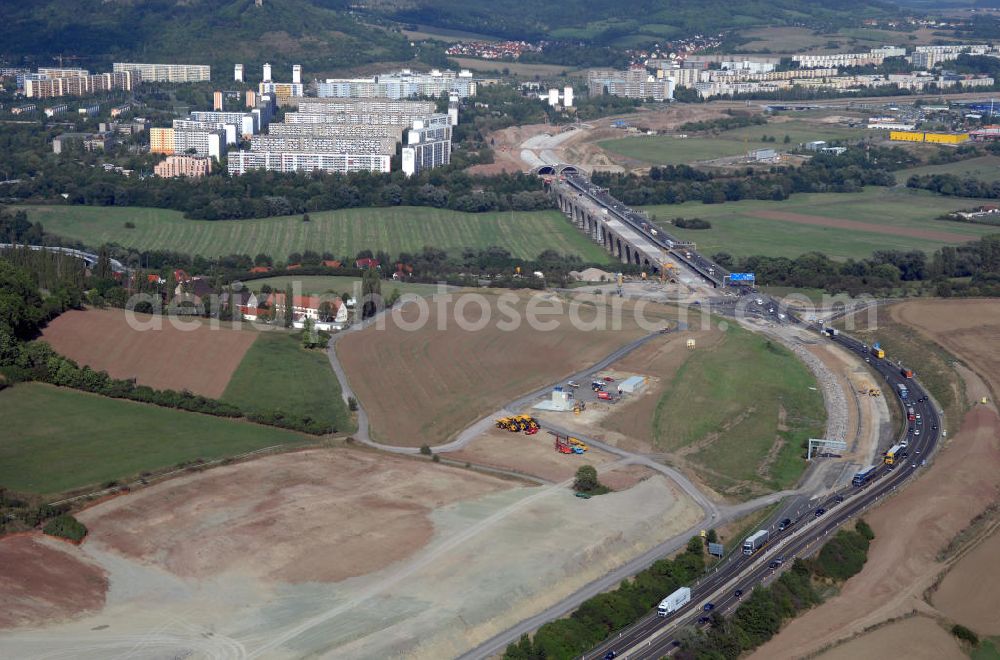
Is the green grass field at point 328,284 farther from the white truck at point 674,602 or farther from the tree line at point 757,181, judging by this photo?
the white truck at point 674,602

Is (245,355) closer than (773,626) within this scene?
No

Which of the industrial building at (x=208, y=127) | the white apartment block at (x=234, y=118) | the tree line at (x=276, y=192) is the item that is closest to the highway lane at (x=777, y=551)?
the tree line at (x=276, y=192)

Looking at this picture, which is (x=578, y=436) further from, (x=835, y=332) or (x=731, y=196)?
(x=731, y=196)

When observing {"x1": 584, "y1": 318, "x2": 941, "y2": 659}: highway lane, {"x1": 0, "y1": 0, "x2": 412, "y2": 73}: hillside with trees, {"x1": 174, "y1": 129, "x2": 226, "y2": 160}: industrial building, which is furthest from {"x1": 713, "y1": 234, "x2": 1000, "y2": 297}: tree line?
{"x1": 0, "y1": 0, "x2": 412, "y2": 73}: hillside with trees

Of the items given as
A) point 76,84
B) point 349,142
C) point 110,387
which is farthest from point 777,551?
point 76,84

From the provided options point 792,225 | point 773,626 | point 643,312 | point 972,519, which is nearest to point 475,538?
point 773,626

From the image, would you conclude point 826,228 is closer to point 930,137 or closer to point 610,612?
point 930,137
